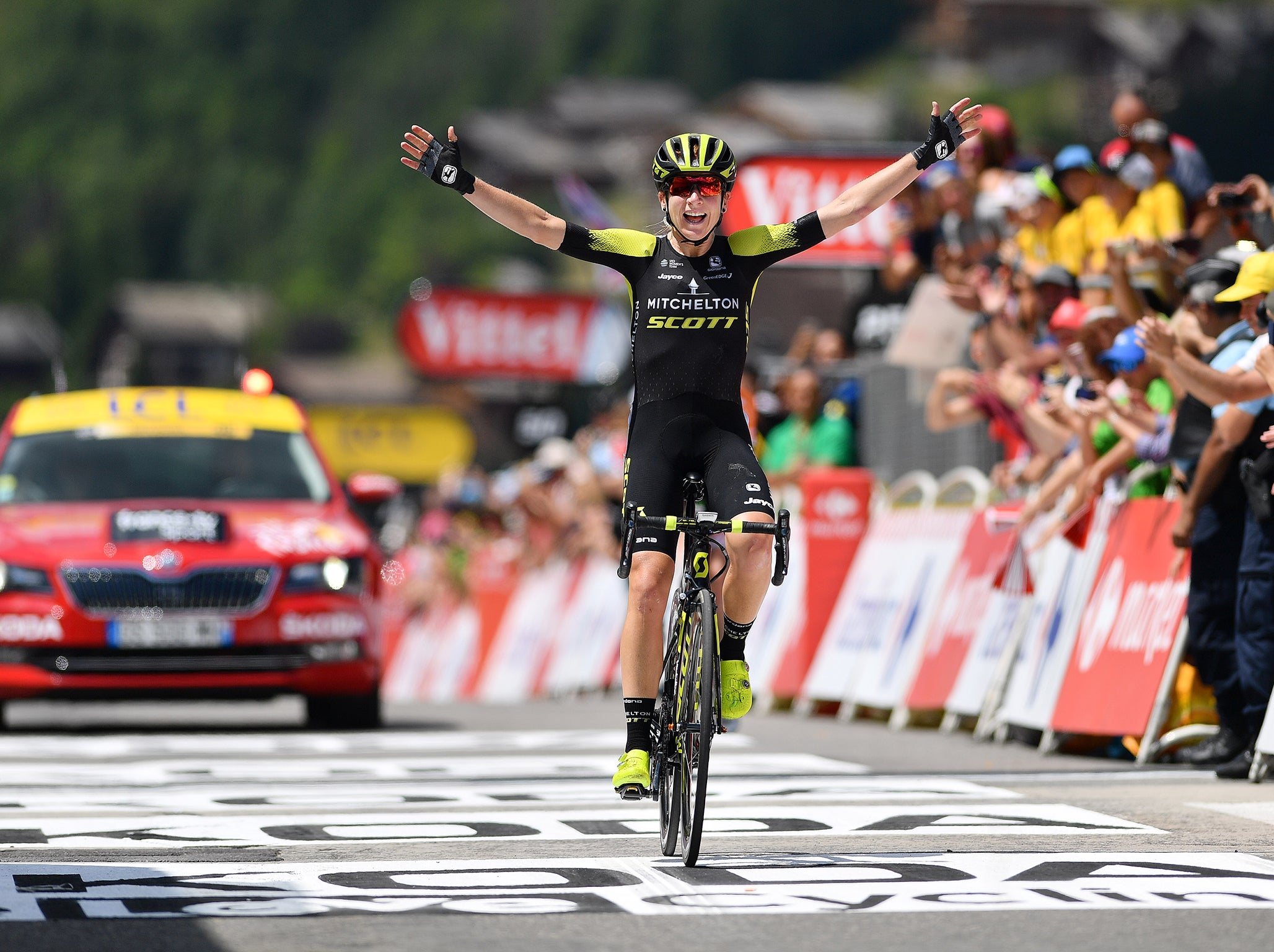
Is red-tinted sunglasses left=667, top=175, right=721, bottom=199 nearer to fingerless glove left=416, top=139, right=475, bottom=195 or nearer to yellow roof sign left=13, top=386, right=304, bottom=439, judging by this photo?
fingerless glove left=416, top=139, right=475, bottom=195

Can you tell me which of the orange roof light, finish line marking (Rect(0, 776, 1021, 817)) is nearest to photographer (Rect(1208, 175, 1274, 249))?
finish line marking (Rect(0, 776, 1021, 817))

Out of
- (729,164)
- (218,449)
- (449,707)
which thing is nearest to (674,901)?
(729,164)

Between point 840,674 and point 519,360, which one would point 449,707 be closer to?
point 840,674

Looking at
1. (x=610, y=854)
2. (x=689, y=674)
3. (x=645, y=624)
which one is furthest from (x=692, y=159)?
(x=610, y=854)

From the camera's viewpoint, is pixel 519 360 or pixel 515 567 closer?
pixel 515 567

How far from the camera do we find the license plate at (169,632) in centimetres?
1387

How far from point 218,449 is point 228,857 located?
7687 mm

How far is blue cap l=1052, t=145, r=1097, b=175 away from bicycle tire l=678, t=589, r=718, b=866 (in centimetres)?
770

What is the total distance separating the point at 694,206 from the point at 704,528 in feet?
3.64

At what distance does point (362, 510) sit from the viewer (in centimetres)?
1573

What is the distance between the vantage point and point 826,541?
1673 cm

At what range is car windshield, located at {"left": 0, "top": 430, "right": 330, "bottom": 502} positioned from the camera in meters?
14.9

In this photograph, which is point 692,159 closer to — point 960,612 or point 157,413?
point 960,612

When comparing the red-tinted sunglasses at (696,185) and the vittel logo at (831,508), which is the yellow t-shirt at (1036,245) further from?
the red-tinted sunglasses at (696,185)
